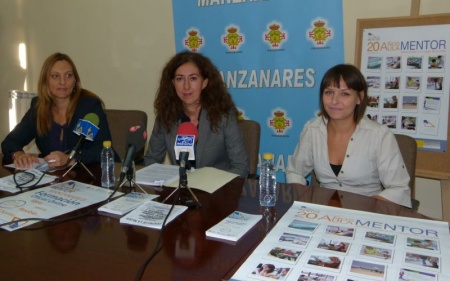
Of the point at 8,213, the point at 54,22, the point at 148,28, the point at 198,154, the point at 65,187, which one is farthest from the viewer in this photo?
the point at 54,22

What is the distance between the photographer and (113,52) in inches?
151

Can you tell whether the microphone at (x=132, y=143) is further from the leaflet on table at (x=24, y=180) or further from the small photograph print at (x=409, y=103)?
the small photograph print at (x=409, y=103)

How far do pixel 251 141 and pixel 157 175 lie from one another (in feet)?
2.51

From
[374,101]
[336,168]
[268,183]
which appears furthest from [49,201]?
[374,101]

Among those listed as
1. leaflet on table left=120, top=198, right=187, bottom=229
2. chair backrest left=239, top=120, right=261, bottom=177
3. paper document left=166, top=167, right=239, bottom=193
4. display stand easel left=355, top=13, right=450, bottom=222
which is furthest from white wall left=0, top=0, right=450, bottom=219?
leaflet on table left=120, top=198, right=187, bottom=229

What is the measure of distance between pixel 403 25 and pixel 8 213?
2368mm

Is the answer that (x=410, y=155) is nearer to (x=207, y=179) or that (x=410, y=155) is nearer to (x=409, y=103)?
(x=409, y=103)

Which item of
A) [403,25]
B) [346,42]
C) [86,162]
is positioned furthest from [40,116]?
[403,25]

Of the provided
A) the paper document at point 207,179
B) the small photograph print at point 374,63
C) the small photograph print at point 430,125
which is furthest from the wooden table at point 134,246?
the small photograph print at point 374,63

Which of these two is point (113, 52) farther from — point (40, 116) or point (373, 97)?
point (373, 97)

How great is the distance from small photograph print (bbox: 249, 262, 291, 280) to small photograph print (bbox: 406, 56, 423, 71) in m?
1.98

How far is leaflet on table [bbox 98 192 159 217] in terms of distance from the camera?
1426 millimetres

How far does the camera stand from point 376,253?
109 cm

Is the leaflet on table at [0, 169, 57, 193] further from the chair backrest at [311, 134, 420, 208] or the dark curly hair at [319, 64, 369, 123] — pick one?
the chair backrest at [311, 134, 420, 208]
